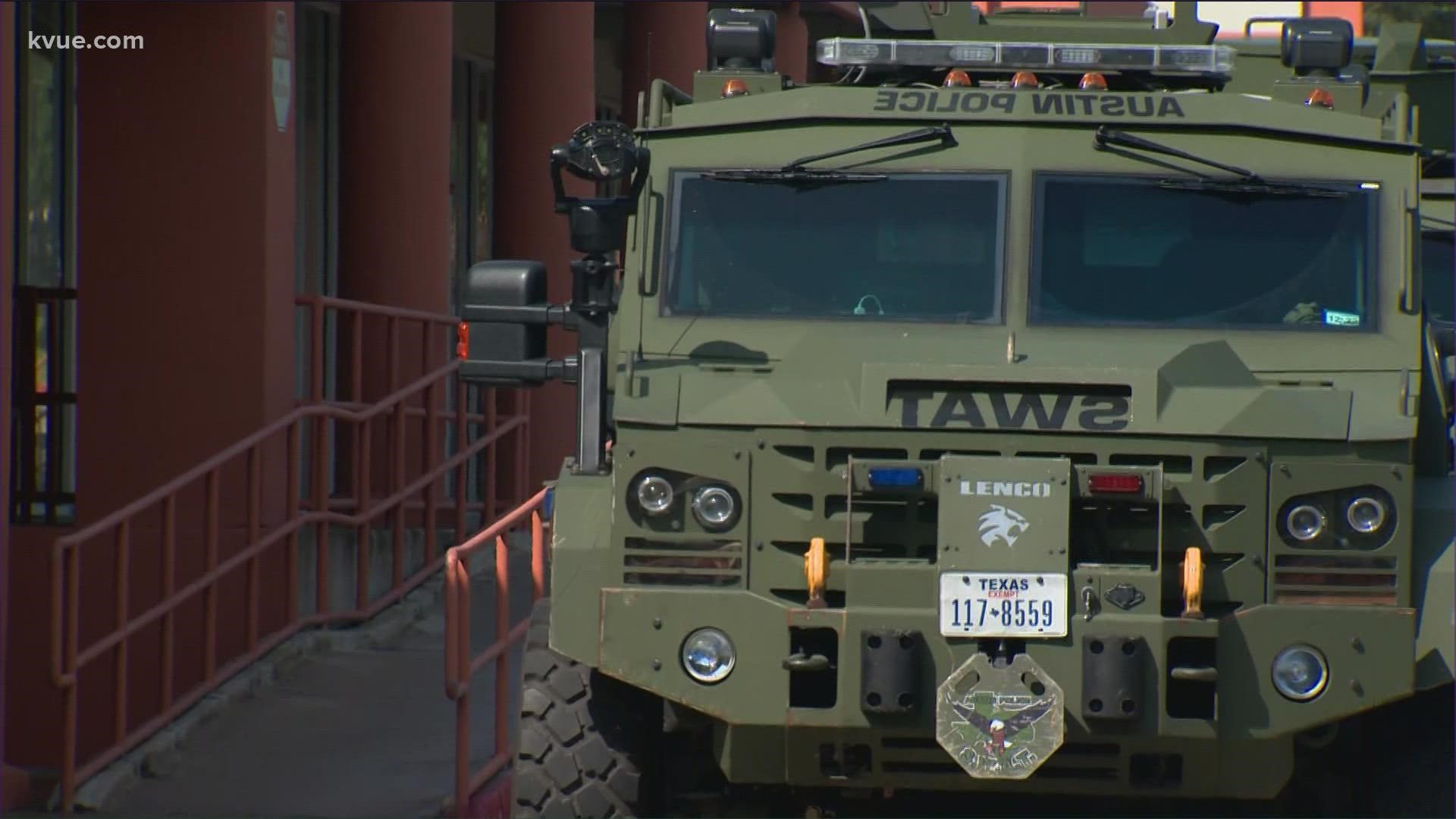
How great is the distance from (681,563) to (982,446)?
0.91 meters

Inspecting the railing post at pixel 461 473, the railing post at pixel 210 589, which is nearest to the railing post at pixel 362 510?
the railing post at pixel 461 473

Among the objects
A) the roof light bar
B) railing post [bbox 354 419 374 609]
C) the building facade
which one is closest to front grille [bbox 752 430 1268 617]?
the roof light bar

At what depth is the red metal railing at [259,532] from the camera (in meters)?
9.31

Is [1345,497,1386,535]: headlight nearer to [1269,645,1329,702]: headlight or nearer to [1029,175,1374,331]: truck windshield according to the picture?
[1269,645,1329,702]: headlight

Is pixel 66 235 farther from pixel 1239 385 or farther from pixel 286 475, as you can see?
pixel 1239 385

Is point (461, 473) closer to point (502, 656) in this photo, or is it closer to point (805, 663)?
point (502, 656)

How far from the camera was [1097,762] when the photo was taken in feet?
20.6

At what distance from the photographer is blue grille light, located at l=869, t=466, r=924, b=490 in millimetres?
6238

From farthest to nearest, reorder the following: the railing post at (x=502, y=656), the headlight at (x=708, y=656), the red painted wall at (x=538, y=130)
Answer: the red painted wall at (x=538, y=130) < the railing post at (x=502, y=656) < the headlight at (x=708, y=656)

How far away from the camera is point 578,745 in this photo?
6.72 m

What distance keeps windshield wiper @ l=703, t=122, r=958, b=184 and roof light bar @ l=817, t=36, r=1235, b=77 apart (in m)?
0.62

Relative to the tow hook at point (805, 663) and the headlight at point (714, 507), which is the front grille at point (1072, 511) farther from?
the tow hook at point (805, 663)

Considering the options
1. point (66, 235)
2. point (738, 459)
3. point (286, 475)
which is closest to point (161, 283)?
point (286, 475)

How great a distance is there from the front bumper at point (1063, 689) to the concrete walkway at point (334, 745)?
8.63ft
